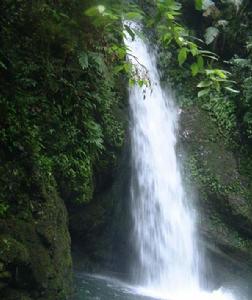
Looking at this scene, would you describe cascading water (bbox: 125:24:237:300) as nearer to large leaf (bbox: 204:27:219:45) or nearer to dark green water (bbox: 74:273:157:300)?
dark green water (bbox: 74:273:157:300)

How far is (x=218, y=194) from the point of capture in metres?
10.8

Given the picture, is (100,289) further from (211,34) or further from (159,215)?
(211,34)

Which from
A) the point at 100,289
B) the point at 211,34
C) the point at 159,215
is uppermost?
the point at 211,34

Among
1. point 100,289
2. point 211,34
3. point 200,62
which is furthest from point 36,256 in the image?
point 211,34

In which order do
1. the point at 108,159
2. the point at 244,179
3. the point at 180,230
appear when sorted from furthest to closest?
1. the point at 244,179
2. the point at 180,230
3. the point at 108,159

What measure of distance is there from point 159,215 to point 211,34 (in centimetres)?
567

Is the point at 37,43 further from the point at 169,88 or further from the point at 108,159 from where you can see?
the point at 169,88

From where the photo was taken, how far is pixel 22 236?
4.33 m

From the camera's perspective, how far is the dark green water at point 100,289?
6466 millimetres

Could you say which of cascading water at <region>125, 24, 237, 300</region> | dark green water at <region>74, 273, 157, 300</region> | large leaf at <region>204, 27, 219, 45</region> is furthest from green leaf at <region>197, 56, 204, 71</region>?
large leaf at <region>204, 27, 219, 45</region>

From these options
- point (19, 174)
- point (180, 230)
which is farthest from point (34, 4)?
point (180, 230)

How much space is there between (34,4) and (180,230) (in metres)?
6.56

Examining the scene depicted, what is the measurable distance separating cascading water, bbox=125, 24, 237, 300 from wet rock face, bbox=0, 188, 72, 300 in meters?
3.51

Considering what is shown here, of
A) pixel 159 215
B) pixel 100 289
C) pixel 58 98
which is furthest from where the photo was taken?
pixel 159 215
